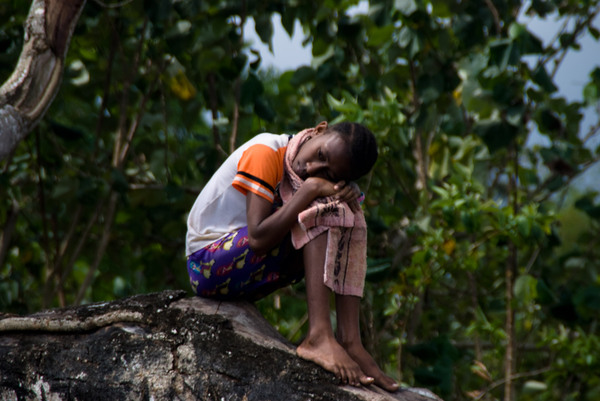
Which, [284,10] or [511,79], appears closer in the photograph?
[511,79]

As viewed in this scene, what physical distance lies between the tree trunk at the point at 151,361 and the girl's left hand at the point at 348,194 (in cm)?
45

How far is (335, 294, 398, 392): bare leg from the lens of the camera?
2.16 meters

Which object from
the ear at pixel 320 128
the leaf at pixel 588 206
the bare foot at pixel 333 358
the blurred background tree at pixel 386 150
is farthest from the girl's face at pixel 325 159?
the leaf at pixel 588 206

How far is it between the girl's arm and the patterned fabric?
0.23ft

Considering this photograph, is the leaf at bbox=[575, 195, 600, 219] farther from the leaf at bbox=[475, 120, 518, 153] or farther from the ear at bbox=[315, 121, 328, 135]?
the ear at bbox=[315, 121, 328, 135]

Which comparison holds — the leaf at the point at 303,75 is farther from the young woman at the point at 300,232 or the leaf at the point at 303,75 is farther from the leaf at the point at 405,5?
the young woman at the point at 300,232

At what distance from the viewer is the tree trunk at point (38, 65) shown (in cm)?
251

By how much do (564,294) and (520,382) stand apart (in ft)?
4.01

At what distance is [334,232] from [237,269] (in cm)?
34

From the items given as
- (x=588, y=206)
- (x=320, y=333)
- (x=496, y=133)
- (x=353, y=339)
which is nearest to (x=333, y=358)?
(x=320, y=333)

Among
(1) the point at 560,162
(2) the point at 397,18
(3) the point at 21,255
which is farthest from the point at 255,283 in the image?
(3) the point at 21,255

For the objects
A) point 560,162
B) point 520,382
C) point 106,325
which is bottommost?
point 520,382

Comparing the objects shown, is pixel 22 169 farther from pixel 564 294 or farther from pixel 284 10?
pixel 564 294

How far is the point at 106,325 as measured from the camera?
6.66ft
